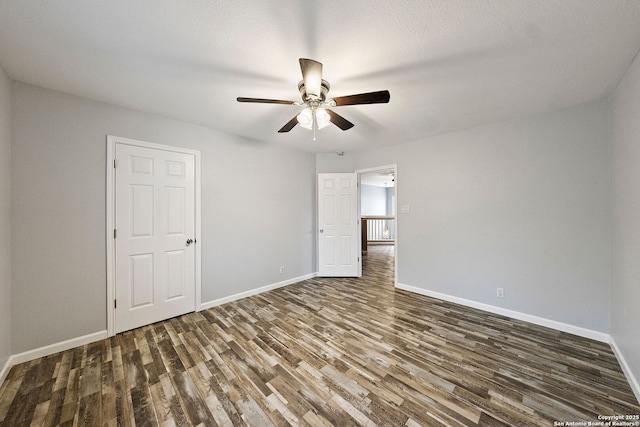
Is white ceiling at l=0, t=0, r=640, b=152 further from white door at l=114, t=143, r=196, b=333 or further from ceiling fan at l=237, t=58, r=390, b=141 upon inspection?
white door at l=114, t=143, r=196, b=333

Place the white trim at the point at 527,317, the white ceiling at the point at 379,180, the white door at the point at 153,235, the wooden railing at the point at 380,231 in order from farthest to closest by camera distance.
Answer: the wooden railing at the point at 380,231, the white ceiling at the point at 379,180, the white door at the point at 153,235, the white trim at the point at 527,317

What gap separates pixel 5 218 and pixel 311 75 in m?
2.69

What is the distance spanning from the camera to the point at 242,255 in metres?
3.40

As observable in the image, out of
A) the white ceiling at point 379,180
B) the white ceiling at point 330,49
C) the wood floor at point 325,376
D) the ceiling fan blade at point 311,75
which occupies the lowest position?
the wood floor at point 325,376

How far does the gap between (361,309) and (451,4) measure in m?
2.95

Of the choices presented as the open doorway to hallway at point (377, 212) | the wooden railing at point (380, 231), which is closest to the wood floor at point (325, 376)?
the open doorway to hallway at point (377, 212)

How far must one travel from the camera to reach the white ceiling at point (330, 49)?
1265 mm

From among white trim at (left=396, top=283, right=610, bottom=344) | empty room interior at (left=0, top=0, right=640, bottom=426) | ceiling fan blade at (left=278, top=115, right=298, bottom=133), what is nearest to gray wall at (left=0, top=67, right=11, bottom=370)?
empty room interior at (left=0, top=0, right=640, bottom=426)

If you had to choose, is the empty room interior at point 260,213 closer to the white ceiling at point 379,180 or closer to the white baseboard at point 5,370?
the white baseboard at point 5,370

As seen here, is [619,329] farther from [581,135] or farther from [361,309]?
[361,309]

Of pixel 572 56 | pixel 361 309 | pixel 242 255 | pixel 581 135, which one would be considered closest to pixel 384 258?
pixel 361 309

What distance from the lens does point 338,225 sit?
14.2 ft

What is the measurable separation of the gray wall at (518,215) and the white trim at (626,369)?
0.64ft

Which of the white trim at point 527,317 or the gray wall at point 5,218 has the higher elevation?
the gray wall at point 5,218
